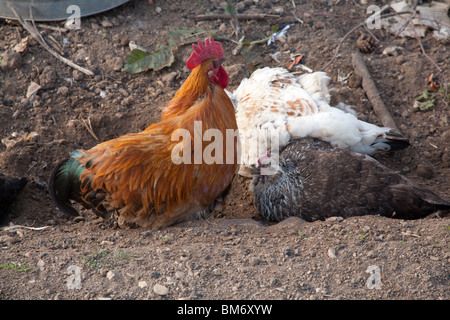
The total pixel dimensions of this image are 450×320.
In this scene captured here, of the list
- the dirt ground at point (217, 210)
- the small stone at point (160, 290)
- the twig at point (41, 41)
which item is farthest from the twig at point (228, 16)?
the small stone at point (160, 290)

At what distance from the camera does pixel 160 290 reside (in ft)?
9.04

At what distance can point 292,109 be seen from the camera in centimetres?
479

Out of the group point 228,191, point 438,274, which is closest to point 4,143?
point 228,191

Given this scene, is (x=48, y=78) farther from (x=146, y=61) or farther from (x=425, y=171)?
(x=425, y=171)

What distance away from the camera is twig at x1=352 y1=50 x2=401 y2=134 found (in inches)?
207

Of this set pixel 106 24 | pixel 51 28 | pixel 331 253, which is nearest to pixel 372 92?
pixel 331 253

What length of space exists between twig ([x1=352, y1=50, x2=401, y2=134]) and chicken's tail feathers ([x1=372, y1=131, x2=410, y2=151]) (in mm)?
344

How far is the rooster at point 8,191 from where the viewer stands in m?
3.93

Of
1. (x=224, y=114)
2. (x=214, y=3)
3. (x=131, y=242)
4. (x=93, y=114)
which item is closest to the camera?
(x=131, y=242)

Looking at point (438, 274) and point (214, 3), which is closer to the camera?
point (438, 274)

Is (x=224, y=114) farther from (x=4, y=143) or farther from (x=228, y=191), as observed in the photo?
(x=4, y=143)

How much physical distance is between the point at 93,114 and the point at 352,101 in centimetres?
328

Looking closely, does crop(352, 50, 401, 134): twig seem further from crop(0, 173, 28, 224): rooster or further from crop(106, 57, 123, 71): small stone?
crop(0, 173, 28, 224): rooster

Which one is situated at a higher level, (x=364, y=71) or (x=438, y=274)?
(x=364, y=71)
